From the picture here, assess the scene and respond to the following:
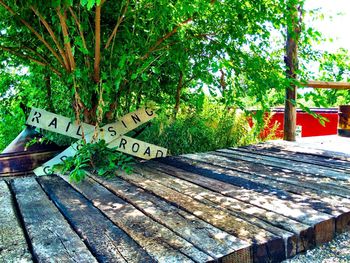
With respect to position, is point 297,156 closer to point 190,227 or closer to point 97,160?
point 97,160

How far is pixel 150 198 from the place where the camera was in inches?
75.8

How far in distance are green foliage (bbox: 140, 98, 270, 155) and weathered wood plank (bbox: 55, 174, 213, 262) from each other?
2.42m

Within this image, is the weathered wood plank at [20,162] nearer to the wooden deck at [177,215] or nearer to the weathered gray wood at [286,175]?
the wooden deck at [177,215]

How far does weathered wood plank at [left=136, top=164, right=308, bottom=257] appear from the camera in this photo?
4.50 ft

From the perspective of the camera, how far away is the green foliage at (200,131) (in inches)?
174

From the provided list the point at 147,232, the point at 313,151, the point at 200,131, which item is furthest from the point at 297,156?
the point at 147,232

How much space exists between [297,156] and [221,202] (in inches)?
69.1

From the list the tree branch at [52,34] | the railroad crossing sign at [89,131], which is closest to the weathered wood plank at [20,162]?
the railroad crossing sign at [89,131]

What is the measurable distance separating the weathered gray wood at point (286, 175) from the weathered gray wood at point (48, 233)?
57.9 inches

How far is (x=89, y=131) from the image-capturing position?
294cm

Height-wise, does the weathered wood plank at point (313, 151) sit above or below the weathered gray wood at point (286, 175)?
above

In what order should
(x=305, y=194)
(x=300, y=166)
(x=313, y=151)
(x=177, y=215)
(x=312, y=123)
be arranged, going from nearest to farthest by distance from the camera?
(x=177, y=215), (x=305, y=194), (x=300, y=166), (x=313, y=151), (x=312, y=123)

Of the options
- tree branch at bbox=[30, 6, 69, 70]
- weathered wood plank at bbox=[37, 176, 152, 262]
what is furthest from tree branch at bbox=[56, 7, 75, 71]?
weathered wood plank at bbox=[37, 176, 152, 262]

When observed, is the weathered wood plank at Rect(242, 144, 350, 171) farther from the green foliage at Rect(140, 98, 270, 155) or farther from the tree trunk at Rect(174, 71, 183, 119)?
the tree trunk at Rect(174, 71, 183, 119)
